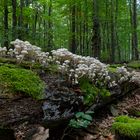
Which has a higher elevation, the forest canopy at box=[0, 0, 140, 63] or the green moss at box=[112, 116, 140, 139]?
the forest canopy at box=[0, 0, 140, 63]

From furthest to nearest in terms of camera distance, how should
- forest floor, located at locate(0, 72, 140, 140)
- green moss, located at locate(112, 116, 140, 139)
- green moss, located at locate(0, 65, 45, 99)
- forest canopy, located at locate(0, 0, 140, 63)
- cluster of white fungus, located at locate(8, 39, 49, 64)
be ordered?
1. forest canopy, located at locate(0, 0, 140, 63)
2. cluster of white fungus, located at locate(8, 39, 49, 64)
3. green moss, located at locate(112, 116, 140, 139)
4. green moss, located at locate(0, 65, 45, 99)
5. forest floor, located at locate(0, 72, 140, 140)

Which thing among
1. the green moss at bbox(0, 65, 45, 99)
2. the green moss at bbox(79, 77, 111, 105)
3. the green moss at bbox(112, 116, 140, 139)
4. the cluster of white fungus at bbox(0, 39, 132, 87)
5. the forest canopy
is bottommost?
the green moss at bbox(112, 116, 140, 139)

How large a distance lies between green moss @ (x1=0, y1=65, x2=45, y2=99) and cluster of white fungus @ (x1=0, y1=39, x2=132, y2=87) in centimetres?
37

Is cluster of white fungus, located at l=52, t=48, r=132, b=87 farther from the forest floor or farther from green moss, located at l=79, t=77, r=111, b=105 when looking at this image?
the forest floor

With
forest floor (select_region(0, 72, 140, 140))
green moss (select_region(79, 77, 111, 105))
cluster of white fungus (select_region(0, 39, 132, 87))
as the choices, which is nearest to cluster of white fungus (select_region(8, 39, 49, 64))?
cluster of white fungus (select_region(0, 39, 132, 87))

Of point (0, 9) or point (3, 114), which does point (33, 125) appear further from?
point (0, 9)

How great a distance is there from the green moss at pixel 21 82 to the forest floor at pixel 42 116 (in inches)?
4.4

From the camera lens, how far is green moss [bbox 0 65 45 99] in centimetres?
438

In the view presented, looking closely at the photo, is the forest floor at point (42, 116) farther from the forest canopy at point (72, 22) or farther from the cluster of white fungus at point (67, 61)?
the forest canopy at point (72, 22)

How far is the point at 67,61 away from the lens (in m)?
4.93

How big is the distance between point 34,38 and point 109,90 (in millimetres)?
9237

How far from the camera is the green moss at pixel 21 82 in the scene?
14.4 ft

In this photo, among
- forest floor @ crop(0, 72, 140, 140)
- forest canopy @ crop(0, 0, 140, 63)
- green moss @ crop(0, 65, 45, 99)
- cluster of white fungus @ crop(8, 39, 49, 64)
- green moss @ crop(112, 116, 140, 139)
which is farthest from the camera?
forest canopy @ crop(0, 0, 140, 63)

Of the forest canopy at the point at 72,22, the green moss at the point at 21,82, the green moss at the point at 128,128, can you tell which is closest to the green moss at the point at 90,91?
the green moss at the point at 128,128
